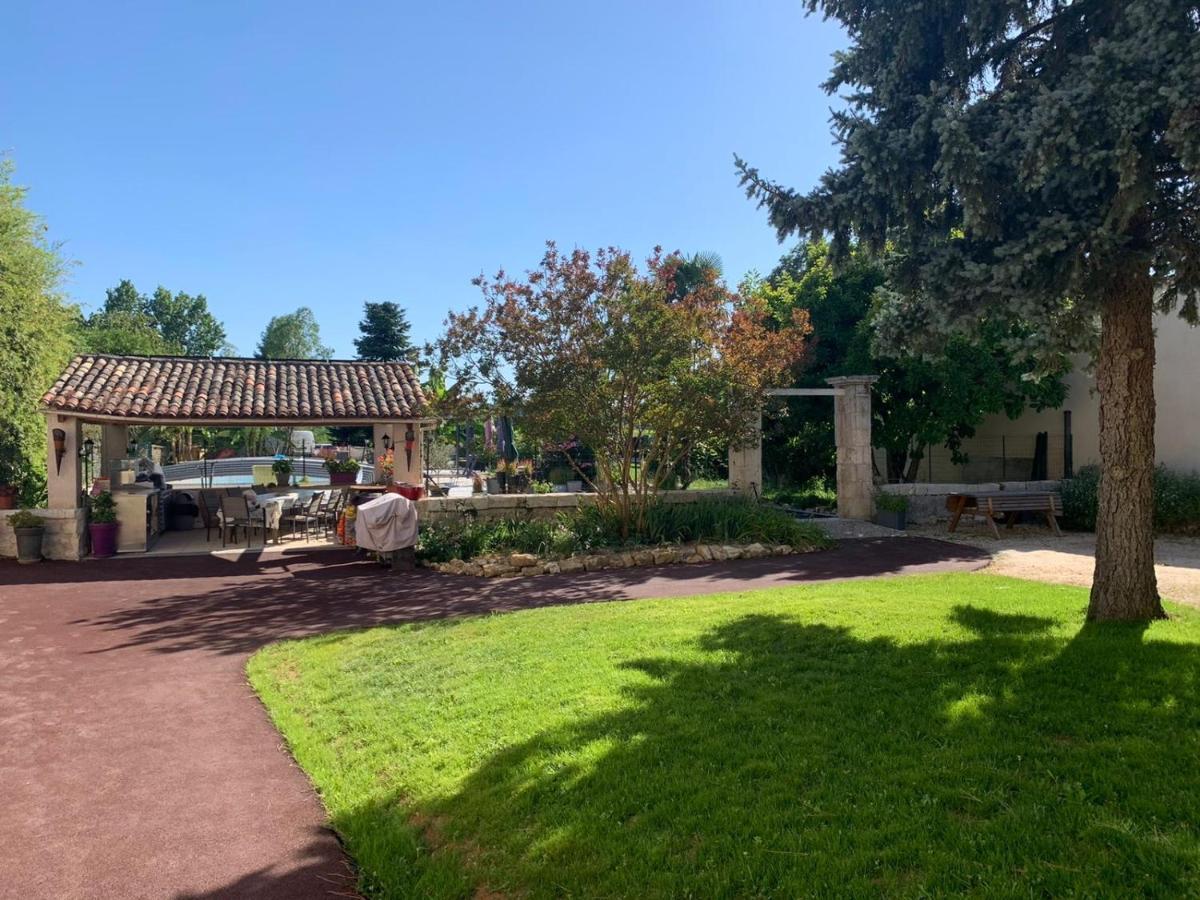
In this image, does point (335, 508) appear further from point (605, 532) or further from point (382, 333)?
point (382, 333)

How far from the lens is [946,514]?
53.7ft

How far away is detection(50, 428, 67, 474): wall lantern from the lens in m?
13.1

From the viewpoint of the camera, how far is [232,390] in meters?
15.1

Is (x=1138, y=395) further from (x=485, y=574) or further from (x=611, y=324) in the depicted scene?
(x=485, y=574)

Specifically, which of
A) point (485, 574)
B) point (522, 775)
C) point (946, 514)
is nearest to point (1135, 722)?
point (522, 775)

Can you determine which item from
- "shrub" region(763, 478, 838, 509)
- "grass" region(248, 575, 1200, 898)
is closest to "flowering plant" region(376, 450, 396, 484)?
"shrub" region(763, 478, 838, 509)

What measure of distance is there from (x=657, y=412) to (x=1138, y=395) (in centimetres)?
703

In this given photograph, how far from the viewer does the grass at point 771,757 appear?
2848mm

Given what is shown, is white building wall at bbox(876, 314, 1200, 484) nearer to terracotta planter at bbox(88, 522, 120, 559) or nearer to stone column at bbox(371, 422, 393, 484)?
stone column at bbox(371, 422, 393, 484)

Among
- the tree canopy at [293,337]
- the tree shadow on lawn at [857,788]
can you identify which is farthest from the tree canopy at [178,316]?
the tree shadow on lawn at [857,788]

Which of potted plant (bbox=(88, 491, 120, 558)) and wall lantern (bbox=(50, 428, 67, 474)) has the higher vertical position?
wall lantern (bbox=(50, 428, 67, 474))

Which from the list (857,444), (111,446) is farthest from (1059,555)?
(111,446)

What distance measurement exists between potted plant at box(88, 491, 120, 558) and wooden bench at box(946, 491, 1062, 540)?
1541 cm

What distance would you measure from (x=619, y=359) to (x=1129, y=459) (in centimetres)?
681
